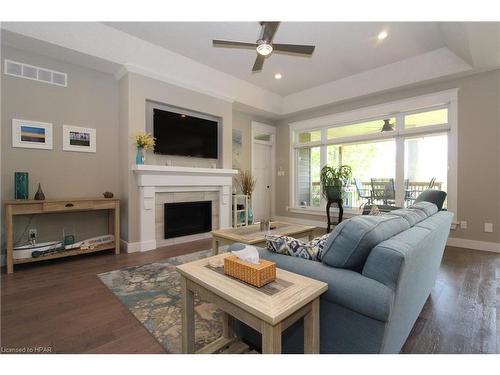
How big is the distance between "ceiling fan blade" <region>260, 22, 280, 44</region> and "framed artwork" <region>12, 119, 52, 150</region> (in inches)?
116

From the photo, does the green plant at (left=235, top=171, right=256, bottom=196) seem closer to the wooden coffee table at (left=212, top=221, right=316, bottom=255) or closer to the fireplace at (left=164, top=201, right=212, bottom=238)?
the fireplace at (left=164, top=201, right=212, bottom=238)

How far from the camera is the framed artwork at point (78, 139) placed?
10.8 feet

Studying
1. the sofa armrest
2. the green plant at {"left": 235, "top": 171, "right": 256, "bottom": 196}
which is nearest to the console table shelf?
the green plant at {"left": 235, "top": 171, "right": 256, "bottom": 196}

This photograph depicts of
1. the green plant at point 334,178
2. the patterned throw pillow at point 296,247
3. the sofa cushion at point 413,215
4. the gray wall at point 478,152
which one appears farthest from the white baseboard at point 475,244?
the patterned throw pillow at point 296,247

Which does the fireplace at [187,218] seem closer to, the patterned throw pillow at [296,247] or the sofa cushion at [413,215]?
the patterned throw pillow at [296,247]

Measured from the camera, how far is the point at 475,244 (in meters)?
3.65

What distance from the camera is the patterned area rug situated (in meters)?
1.57

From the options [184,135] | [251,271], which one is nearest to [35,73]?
[184,135]

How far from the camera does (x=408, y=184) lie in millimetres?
4410

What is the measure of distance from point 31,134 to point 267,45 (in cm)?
308

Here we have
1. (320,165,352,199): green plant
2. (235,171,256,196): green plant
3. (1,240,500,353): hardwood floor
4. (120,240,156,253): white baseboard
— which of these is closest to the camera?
(1,240,500,353): hardwood floor

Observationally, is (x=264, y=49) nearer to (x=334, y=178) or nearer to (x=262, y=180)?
(x=334, y=178)
